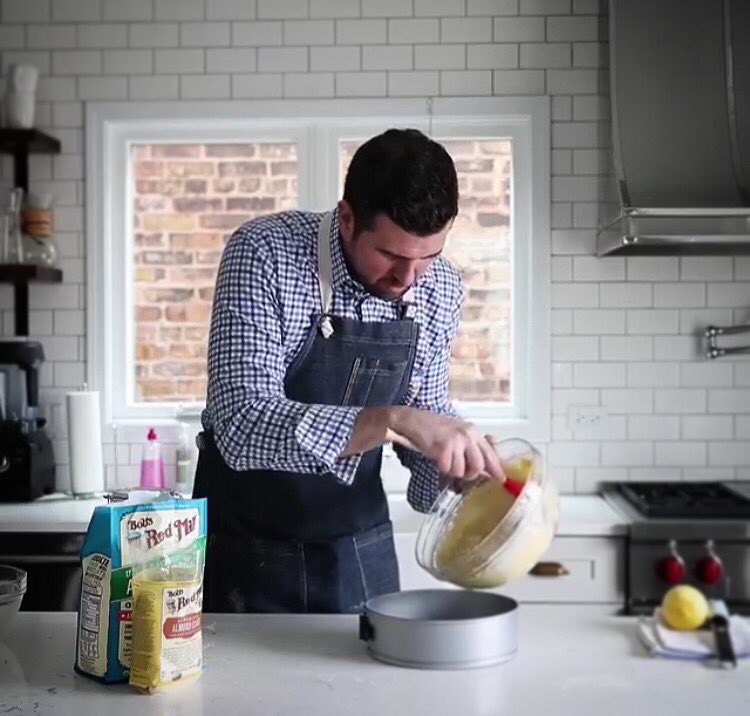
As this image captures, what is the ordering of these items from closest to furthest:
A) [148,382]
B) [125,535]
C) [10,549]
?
[125,535] → [10,549] → [148,382]

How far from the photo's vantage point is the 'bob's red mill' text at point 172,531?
5.68 ft

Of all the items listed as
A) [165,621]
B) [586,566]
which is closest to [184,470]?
[586,566]

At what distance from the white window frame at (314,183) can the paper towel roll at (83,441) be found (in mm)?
266

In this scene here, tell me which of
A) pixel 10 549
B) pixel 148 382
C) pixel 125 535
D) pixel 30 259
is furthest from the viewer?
pixel 148 382

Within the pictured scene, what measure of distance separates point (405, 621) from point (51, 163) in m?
2.92

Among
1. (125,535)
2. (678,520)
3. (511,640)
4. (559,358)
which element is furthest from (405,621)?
(559,358)

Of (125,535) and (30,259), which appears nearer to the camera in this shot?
(125,535)

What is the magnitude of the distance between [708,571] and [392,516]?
1.07m

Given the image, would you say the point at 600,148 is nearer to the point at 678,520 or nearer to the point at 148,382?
the point at 678,520

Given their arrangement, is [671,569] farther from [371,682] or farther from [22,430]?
[22,430]

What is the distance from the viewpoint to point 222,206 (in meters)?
4.28

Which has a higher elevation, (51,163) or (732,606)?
(51,163)

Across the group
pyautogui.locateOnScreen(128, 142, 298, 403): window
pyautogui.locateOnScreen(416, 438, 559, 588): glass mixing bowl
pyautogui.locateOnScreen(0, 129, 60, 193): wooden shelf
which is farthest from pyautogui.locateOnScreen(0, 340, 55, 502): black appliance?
pyautogui.locateOnScreen(416, 438, 559, 588): glass mixing bowl

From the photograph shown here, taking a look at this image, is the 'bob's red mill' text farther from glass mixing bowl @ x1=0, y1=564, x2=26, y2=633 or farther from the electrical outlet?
the electrical outlet
